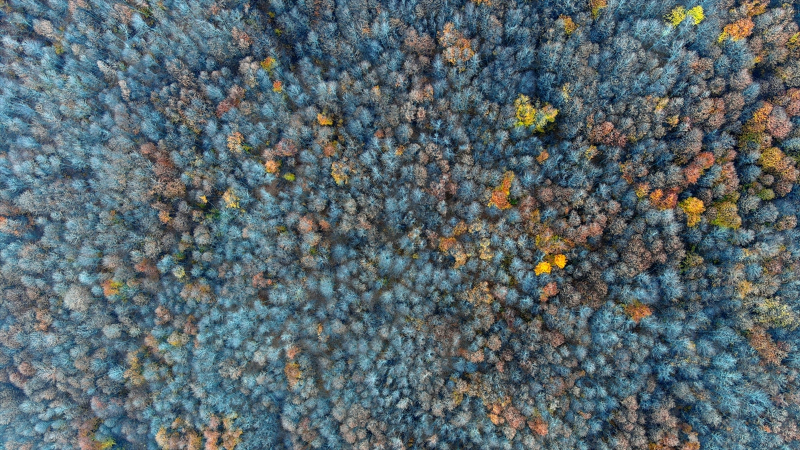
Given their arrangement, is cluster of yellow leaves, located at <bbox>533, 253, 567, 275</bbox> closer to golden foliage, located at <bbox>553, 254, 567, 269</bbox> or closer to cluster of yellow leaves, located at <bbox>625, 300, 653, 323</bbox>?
golden foliage, located at <bbox>553, 254, 567, 269</bbox>

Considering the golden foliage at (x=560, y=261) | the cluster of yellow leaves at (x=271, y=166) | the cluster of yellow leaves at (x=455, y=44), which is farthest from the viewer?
the cluster of yellow leaves at (x=271, y=166)

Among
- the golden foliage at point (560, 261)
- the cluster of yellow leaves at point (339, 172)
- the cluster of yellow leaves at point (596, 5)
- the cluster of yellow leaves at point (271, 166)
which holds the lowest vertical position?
the cluster of yellow leaves at point (271, 166)

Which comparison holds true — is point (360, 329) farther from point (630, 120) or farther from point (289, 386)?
point (630, 120)

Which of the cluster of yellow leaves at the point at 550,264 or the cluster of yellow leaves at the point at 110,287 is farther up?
the cluster of yellow leaves at the point at 550,264

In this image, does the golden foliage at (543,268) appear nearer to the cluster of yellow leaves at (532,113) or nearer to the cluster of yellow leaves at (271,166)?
the cluster of yellow leaves at (532,113)

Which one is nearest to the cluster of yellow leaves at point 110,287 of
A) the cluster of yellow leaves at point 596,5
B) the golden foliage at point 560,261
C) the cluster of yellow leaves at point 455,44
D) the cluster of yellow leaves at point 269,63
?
the cluster of yellow leaves at point 269,63

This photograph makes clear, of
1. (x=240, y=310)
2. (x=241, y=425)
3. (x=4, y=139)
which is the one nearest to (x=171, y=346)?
(x=240, y=310)
